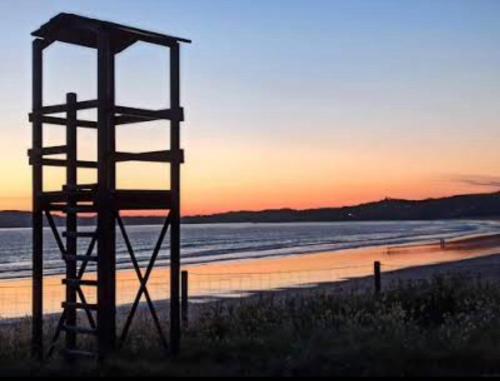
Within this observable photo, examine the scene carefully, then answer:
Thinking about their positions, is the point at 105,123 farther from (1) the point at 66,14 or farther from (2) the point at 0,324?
(2) the point at 0,324

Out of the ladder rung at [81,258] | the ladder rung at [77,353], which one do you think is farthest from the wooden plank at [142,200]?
the ladder rung at [77,353]

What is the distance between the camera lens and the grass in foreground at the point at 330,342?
30.1ft

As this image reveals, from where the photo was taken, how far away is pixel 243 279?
3894 centimetres

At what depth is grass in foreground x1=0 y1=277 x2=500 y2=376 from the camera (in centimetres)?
918

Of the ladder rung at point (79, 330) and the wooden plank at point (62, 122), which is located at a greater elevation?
the wooden plank at point (62, 122)

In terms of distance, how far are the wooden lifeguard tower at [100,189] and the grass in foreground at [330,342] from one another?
64 cm

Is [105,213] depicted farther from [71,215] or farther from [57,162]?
[57,162]

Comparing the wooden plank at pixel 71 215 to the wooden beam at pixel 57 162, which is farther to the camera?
the wooden beam at pixel 57 162

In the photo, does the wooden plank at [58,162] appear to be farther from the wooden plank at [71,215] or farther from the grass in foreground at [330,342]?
the grass in foreground at [330,342]

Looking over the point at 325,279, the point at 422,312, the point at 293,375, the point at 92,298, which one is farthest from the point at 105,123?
the point at 325,279

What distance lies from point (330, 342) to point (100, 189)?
359 cm

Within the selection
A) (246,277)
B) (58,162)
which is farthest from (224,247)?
(58,162)

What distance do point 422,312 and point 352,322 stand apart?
1.76 metres

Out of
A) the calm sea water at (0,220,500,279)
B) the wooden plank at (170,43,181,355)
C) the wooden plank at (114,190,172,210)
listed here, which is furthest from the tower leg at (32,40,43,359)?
the calm sea water at (0,220,500,279)
